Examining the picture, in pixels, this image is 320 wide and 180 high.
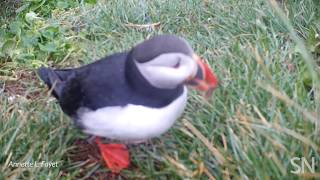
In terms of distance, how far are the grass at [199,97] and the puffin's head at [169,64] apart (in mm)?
236

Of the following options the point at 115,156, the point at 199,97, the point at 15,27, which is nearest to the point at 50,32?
the point at 15,27

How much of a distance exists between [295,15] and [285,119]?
1347 mm

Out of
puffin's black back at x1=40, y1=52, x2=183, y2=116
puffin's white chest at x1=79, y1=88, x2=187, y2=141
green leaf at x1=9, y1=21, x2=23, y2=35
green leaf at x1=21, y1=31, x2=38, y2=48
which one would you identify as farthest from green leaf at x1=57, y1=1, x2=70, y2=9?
puffin's white chest at x1=79, y1=88, x2=187, y2=141

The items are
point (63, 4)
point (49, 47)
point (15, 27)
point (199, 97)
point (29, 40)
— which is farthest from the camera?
point (63, 4)

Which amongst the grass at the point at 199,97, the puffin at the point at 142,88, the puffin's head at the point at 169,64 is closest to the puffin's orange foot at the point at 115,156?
the grass at the point at 199,97

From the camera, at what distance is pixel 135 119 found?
2205 mm

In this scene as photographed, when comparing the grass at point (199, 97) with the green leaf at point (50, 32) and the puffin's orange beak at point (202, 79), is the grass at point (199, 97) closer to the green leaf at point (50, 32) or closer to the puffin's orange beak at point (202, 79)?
the green leaf at point (50, 32)

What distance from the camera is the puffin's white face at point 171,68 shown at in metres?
2.16

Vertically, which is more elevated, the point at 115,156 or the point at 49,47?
the point at 115,156

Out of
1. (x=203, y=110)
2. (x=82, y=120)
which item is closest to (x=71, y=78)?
(x=82, y=120)

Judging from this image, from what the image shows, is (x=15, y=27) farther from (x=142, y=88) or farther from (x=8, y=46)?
(x=142, y=88)

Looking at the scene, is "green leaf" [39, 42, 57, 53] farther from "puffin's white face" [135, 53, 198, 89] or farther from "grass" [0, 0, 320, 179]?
"puffin's white face" [135, 53, 198, 89]

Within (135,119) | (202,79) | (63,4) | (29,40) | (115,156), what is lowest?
(63,4)

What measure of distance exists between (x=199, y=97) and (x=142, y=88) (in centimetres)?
63
